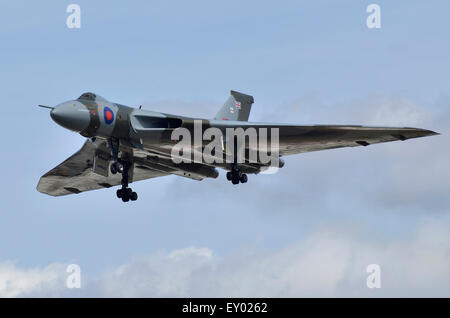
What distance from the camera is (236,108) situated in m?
43.6

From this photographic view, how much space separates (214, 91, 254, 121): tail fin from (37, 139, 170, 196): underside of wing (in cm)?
413

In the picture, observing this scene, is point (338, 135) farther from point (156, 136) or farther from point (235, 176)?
point (156, 136)

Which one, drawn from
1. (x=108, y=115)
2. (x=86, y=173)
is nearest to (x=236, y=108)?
(x=86, y=173)

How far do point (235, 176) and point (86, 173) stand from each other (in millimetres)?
9342

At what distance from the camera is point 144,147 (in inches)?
1475

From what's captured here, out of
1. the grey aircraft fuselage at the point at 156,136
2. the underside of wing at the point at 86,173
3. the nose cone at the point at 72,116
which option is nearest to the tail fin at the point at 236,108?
the grey aircraft fuselage at the point at 156,136

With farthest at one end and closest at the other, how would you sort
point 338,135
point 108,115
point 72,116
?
point 338,135 < point 108,115 < point 72,116

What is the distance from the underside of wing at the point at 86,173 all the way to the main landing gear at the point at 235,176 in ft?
14.5

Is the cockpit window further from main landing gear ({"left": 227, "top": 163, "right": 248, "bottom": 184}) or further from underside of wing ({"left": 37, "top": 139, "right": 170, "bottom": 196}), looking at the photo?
main landing gear ({"left": 227, "top": 163, "right": 248, "bottom": 184})

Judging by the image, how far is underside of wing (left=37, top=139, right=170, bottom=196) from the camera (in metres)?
40.3

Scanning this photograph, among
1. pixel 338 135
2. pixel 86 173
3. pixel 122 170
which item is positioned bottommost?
pixel 86 173

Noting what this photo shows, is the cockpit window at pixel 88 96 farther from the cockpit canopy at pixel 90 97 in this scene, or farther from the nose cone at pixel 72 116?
the nose cone at pixel 72 116

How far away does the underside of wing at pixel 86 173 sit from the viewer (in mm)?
40281

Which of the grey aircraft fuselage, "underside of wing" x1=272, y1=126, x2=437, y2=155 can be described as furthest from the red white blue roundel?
"underside of wing" x1=272, y1=126, x2=437, y2=155
